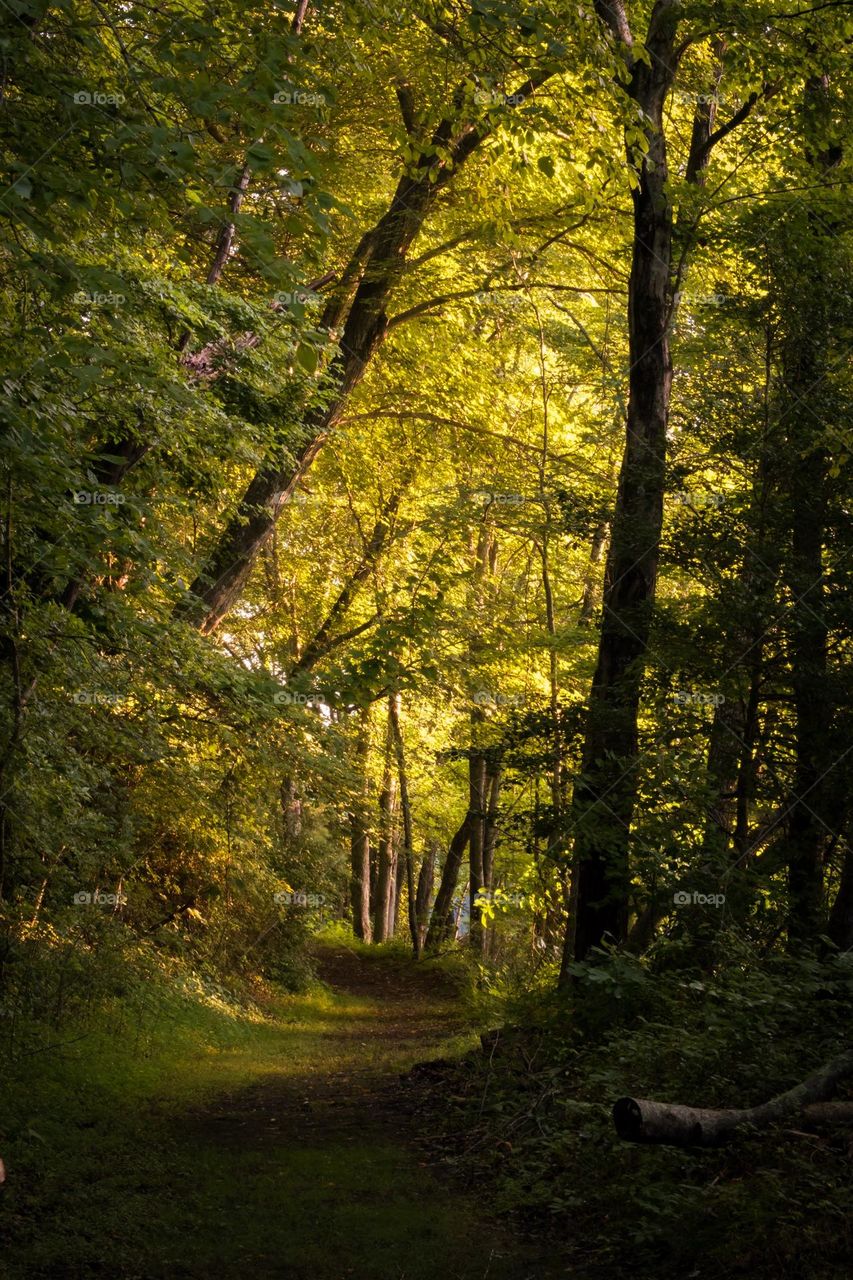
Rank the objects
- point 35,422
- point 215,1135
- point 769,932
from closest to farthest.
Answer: point 35,422 < point 215,1135 < point 769,932

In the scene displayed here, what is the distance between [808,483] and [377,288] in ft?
25.4

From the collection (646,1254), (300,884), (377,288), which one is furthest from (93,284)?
(300,884)

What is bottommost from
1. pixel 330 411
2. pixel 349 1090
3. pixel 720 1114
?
pixel 349 1090

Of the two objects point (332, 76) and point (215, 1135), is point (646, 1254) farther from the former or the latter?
point (332, 76)

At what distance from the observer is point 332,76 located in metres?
11.9

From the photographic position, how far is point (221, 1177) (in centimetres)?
610

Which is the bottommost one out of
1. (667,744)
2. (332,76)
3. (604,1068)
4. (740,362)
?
(604,1068)

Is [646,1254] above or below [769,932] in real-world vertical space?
below
